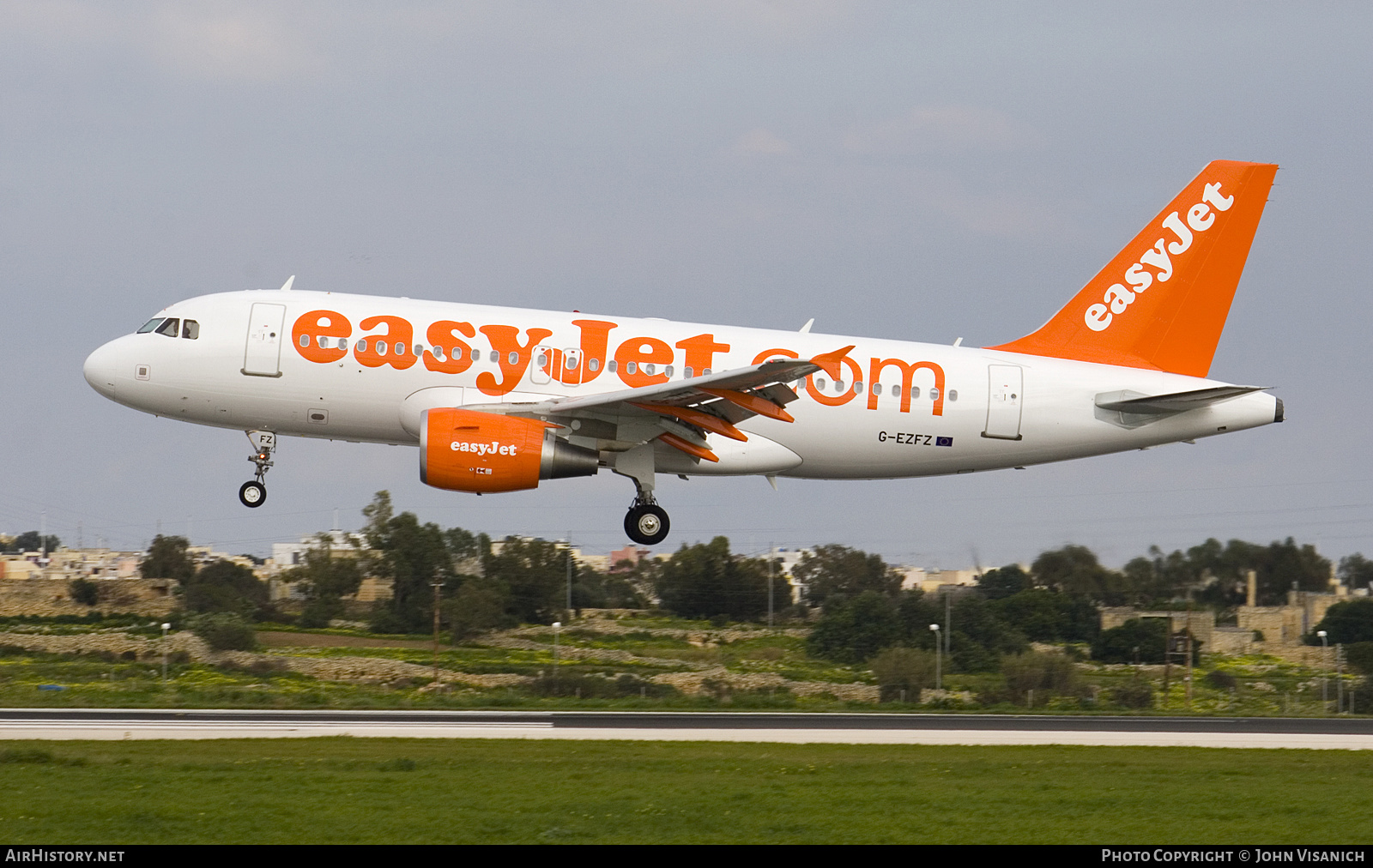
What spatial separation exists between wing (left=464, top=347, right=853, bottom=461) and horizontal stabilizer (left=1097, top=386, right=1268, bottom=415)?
6.08 m

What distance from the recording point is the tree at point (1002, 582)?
197 ft

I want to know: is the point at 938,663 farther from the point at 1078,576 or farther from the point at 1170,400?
the point at 1170,400

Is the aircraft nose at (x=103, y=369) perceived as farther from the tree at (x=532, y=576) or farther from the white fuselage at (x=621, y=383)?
the tree at (x=532, y=576)

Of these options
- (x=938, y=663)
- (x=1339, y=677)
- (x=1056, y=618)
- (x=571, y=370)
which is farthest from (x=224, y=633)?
(x=1339, y=677)

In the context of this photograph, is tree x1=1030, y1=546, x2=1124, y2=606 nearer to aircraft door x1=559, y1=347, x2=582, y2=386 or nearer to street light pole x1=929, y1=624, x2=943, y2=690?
street light pole x1=929, y1=624, x2=943, y2=690

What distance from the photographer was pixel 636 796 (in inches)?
763

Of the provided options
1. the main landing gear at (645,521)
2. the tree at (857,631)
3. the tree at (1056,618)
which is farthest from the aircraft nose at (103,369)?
the tree at (1056,618)

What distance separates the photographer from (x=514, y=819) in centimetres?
1752

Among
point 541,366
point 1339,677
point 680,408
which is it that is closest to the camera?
point 680,408

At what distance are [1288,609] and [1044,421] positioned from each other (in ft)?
129

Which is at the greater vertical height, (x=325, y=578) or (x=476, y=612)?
(x=325, y=578)

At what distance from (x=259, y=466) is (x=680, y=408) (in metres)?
8.89

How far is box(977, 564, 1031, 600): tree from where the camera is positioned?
6003cm

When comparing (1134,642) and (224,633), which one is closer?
(224,633)
